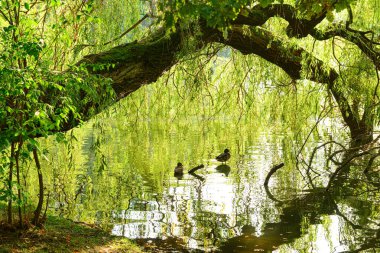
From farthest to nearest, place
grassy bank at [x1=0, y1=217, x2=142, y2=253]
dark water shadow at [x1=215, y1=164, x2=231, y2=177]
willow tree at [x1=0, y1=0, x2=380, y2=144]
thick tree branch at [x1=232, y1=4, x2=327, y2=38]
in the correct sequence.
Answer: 1. dark water shadow at [x1=215, y1=164, x2=231, y2=177]
2. thick tree branch at [x1=232, y1=4, x2=327, y2=38]
3. willow tree at [x1=0, y1=0, x2=380, y2=144]
4. grassy bank at [x1=0, y1=217, x2=142, y2=253]

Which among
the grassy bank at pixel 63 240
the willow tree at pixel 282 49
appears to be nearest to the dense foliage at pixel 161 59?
the willow tree at pixel 282 49

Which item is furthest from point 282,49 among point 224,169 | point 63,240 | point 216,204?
point 63,240

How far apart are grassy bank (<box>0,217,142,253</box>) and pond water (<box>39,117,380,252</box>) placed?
0.39 metres

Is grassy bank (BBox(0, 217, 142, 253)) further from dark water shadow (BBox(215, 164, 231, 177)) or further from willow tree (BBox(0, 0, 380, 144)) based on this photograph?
dark water shadow (BBox(215, 164, 231, 177))

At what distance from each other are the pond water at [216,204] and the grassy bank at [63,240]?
393 mm

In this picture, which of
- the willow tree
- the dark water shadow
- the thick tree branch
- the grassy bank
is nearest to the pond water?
the dark water shadow

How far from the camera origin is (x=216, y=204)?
8.30 meters

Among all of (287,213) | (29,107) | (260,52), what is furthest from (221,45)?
(29,107)

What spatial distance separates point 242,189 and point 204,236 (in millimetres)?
3045

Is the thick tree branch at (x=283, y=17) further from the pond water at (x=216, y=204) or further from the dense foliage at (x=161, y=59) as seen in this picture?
the pond water at (x=216, y=204)

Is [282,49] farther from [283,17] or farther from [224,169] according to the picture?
[224,169]

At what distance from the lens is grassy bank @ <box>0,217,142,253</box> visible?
4.96 m

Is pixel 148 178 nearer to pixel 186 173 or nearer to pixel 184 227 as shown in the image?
pixel 186 173

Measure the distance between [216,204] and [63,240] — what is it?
11.2 feet
